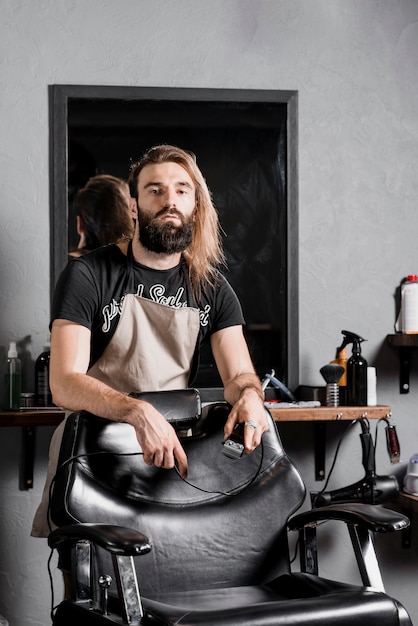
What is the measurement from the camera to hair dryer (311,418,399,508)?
288 cm

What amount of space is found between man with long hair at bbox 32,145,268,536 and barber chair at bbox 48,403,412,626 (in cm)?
23

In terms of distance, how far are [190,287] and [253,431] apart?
1.87 feet

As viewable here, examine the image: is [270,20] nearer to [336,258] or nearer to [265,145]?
[265,145]

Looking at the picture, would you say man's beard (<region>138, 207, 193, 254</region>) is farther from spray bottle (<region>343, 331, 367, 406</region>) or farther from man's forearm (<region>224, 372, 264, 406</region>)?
spray bottle (<region>343, 331, 367, 406</region>)

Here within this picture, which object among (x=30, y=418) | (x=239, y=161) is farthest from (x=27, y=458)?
(x=239, y=161)

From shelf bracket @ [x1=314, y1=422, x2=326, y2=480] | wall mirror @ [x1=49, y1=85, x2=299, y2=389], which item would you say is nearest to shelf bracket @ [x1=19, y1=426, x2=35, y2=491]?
wall mirror @ [x1=49, y1=85, x2=299, y2=389]

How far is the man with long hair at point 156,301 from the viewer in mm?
2316

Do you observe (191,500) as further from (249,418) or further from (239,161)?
(239,161)

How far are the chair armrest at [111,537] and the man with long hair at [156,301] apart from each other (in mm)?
553

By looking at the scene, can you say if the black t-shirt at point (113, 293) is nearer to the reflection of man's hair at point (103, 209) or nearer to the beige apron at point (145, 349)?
the beige apron at point (145, 349)

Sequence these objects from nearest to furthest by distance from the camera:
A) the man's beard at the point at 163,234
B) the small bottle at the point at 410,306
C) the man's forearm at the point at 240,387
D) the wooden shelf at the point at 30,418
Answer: the man's forearm at the point at 240,387, the man's beard at the point at 163,234, the wooden shelf at the point at 30,418, the small bottle at the point at 410,306

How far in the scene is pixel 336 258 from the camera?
10.1ft

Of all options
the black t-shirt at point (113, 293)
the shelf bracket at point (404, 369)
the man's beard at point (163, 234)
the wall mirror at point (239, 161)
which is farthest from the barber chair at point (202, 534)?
the shelf bracket at point (404, 369)

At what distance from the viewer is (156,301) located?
2.44 meters
